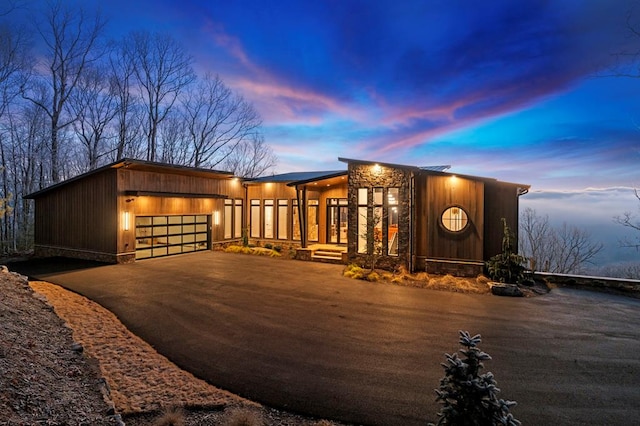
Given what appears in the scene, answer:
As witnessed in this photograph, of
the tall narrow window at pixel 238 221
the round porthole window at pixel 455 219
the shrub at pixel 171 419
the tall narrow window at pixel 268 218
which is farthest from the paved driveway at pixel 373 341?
the tall narrow window at pixel 238 221

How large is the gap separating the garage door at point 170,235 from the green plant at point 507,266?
13.0 metres

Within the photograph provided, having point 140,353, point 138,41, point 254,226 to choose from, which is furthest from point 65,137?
point 140,353

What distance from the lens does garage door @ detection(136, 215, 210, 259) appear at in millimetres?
13438

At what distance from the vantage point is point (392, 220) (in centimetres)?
1198

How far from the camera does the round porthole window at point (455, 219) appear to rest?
1075cm

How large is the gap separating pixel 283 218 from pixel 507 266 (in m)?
10.9

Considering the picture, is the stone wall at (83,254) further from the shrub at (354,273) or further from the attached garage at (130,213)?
the shrub at (354,273)

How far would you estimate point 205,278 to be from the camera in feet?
33.4

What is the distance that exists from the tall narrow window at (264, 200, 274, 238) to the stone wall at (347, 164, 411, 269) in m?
6.08

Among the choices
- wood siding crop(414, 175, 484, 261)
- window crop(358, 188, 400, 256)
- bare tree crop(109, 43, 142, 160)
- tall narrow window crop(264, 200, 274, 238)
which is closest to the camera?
wood siding crop(414, 175, 484, 261)

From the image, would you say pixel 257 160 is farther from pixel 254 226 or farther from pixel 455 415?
pixel 455 415

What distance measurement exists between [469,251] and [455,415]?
31.3 ft

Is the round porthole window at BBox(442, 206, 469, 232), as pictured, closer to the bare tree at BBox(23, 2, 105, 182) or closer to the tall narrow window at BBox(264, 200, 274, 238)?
the tall narrow window at BBox(264, 200, 274, 238)

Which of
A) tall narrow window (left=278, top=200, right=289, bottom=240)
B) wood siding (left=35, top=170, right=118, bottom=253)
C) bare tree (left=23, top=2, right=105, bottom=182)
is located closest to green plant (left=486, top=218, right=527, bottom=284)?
tall narrow window (left=278, top=200, right=289, bottom=240)
